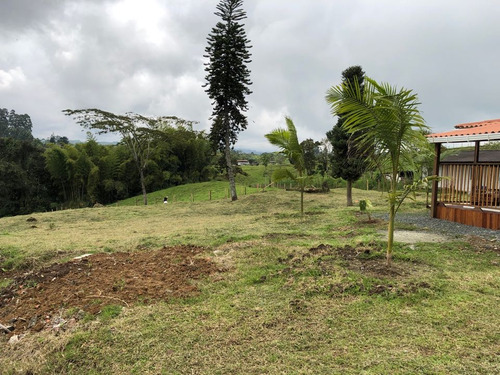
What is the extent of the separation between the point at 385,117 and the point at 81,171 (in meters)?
26.6

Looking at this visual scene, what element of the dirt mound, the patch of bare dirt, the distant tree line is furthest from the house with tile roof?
the distant tree line

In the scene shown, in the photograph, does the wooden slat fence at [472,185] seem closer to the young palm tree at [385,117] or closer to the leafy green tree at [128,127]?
the young palm tree at [385,117]

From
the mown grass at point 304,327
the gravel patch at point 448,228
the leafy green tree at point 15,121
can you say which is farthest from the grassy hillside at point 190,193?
the leafy green tree at point 15,121

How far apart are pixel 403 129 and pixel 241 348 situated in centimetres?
288

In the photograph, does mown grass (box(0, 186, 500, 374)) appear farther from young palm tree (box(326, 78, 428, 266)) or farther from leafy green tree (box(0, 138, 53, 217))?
leafy green tree (box(0, 138, 53, 217))

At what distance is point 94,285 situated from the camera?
375 cm

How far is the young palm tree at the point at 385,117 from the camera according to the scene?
341 cm

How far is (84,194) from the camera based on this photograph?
27750 mm

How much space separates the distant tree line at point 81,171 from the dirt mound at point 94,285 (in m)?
19.0

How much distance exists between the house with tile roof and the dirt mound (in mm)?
5855

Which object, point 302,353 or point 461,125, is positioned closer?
point 302,353

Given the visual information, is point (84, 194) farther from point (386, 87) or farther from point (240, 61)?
point (386, 87)

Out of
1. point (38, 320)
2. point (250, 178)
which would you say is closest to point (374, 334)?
point (38, 320)

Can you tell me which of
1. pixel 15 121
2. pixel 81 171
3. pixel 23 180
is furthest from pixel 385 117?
pixel 15 121
